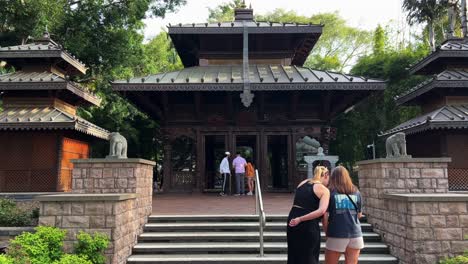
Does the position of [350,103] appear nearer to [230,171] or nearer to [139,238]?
[230,171]

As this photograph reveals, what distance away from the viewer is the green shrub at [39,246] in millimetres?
6246

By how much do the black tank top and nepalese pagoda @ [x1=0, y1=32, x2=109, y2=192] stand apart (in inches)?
457

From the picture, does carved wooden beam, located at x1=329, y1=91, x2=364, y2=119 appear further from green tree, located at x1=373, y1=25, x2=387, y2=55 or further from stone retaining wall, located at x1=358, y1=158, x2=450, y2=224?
green tree, located at x1=373, y1=25, x2=387, y2=55

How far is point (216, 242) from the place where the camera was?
7.96 metres

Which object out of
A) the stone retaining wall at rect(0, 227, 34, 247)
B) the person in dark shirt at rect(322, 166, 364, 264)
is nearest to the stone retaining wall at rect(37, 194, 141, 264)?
the stone retaining wall at rect(0, 227, 34, 247)

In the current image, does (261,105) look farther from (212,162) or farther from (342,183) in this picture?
(342,183)

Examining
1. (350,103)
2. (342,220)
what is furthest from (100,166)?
(350,103)

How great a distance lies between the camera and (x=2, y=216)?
27.4ft

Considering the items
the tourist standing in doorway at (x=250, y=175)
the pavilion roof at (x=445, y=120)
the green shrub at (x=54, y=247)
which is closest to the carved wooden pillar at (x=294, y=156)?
the tourist standing in doorway at (x=250, y=175)

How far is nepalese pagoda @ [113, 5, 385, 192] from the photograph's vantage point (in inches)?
598

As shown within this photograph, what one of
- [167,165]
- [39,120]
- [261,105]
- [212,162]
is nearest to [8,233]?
[39,120]

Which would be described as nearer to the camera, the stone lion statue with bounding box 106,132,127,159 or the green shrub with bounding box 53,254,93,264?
the green shrub with bounding box 53,254,93,264

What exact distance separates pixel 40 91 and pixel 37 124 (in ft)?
6.86

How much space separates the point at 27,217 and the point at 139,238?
2544 mm
